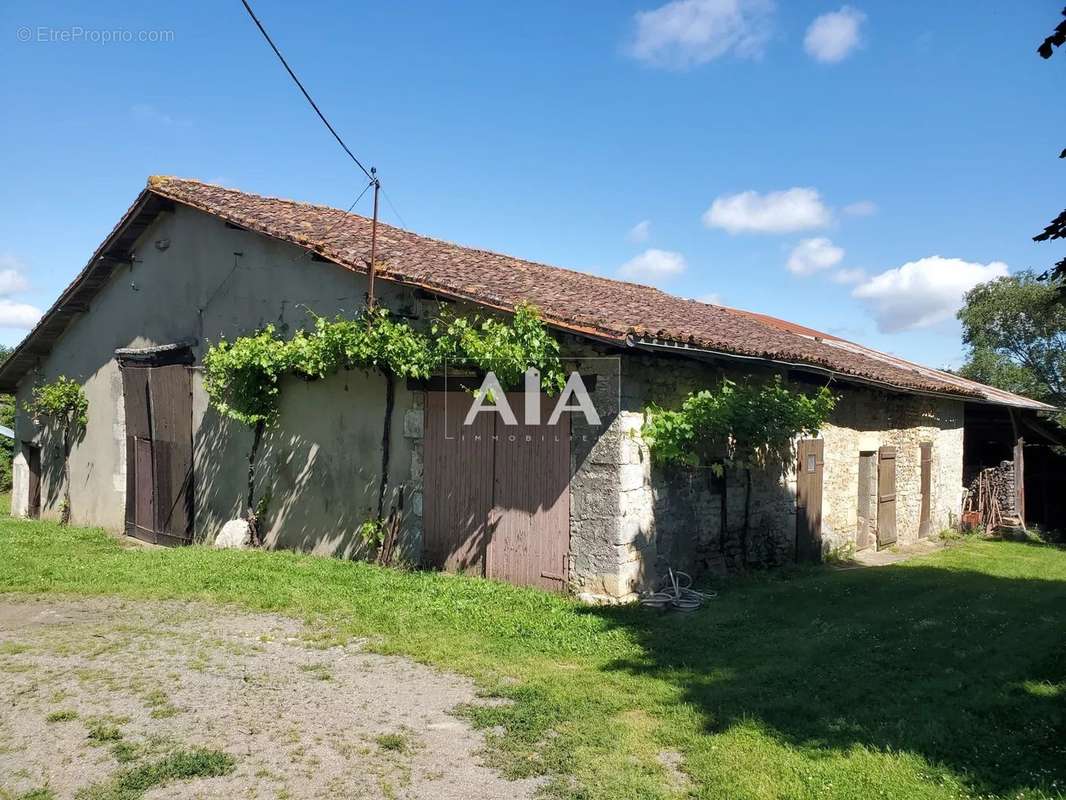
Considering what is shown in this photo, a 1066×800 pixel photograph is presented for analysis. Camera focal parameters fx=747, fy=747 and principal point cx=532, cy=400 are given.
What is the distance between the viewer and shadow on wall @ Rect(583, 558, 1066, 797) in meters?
4.09

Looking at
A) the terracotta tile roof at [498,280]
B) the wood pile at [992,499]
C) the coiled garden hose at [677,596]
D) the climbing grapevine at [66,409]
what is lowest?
the coiled garden hose at [677,596]

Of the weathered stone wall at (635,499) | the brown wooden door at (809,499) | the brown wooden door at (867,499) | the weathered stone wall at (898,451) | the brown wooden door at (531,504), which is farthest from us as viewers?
the brown wooden door at (867,499)

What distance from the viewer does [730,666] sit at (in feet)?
18.2

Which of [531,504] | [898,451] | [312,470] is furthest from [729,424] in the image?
[898,451]

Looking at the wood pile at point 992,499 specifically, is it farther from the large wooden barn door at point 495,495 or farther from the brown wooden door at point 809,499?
the large wooden barn door at point 495,495

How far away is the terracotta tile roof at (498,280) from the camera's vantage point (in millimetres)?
7293

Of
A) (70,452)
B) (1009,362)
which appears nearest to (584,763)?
(70,452)

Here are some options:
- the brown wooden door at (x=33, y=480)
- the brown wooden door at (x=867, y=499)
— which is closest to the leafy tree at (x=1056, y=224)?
the brown wooden door at (x=867, y=499)

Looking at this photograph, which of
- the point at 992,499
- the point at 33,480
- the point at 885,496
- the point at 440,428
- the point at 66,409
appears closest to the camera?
the point at 440,428

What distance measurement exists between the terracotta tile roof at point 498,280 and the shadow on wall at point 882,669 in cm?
258

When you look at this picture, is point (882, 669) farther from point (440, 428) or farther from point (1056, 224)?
point (440, 428)

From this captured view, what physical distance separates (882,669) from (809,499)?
500cm

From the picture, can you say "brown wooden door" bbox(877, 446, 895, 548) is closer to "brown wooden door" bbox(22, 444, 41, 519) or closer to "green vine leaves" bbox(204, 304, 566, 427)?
"green vine leaves" bbox(204, 304, 566, 427)

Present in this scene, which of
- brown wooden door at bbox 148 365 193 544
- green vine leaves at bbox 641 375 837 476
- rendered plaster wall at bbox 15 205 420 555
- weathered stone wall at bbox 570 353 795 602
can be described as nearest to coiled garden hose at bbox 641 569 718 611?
weathered stone wall at bbox 570 353 795 602
